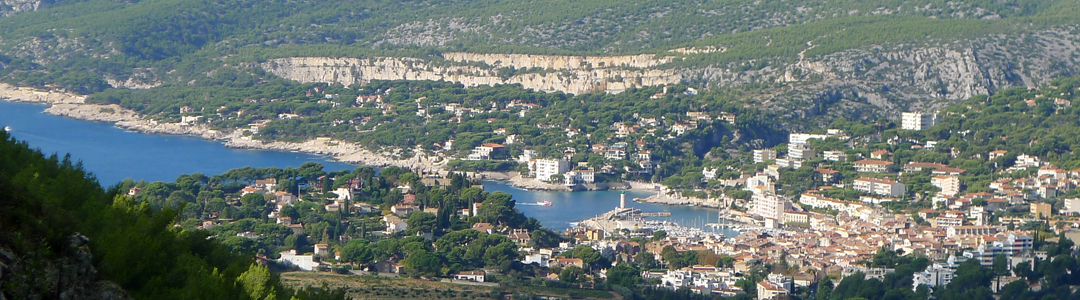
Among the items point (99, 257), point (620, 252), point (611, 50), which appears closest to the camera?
point (99, 257)

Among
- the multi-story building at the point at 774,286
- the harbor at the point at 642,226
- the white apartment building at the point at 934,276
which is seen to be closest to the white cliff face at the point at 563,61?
the harbor at the point at 642,226

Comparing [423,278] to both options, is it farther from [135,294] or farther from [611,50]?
[611,50]

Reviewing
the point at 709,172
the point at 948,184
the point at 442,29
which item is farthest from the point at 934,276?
the point at 442,29

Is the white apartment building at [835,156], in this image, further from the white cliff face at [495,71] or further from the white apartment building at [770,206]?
the white cliff face at [495,71]

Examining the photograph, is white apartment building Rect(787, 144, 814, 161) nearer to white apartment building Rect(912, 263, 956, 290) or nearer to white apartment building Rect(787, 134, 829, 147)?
white apartment building Rect(787, 134, 829, 147)

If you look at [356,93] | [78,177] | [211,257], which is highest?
[78,177]

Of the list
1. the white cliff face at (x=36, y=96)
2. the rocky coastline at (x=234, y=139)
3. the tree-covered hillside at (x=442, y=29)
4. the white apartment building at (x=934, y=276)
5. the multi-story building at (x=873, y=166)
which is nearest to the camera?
the white apartment building at (x=934, y=276)

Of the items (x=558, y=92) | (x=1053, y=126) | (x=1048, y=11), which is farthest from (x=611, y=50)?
(x=1053, y=126)
